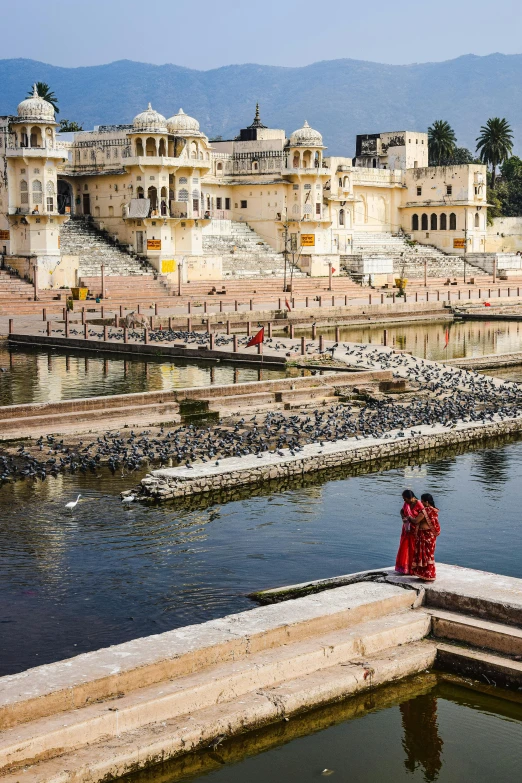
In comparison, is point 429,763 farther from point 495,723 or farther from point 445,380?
point 445,380

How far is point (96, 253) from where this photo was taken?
2190 inches

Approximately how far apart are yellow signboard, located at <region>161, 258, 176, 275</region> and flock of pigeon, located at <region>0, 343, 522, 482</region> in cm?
2999

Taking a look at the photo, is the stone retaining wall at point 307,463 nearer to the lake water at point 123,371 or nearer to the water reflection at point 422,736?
the water reflection at point 422,736

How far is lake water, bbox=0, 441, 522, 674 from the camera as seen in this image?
38.8 feet

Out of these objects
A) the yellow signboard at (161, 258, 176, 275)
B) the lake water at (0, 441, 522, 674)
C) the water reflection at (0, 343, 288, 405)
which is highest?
the yellow signboard at (161, 258, 176, 275)

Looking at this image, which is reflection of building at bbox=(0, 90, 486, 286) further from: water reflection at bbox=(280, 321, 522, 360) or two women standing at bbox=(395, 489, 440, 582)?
two women standing at bbox=(395, 489, 440, 582)

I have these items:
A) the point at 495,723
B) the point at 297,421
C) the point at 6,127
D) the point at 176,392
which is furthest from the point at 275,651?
the point at 6,127

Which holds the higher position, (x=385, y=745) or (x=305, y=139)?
(x=305, y=139)

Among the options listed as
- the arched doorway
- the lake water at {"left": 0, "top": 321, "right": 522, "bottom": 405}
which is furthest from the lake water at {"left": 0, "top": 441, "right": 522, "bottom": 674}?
the arched doorway

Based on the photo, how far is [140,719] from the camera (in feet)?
28.6

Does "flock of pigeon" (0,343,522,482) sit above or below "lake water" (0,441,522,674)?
above

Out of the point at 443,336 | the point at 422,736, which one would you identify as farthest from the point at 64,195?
the point at 422,736

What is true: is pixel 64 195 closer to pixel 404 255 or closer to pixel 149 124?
pixel 149 124

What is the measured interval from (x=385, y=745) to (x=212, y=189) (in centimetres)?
5973
